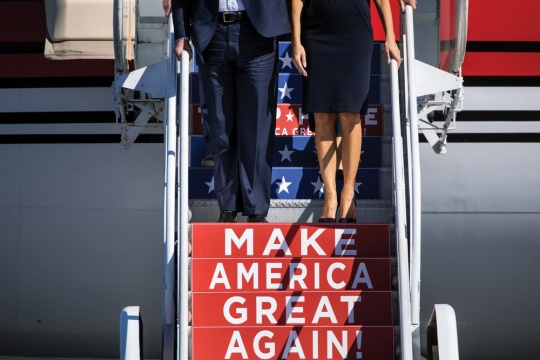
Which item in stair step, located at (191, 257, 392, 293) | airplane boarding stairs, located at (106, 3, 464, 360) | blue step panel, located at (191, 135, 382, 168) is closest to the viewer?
→ airplane boarding stairs, located at (106, 3, 464, 360)

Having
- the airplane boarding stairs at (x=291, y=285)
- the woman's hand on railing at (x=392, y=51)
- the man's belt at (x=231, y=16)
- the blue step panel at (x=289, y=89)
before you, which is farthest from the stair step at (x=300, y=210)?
the man's belt at (x=231, y=16)

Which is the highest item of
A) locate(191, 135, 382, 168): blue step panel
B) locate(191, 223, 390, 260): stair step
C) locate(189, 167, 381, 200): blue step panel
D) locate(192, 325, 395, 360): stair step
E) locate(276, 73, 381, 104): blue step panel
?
locate(276, 73, 381, 104): blue step panel

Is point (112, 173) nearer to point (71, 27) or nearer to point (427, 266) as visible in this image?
point (71, 27)

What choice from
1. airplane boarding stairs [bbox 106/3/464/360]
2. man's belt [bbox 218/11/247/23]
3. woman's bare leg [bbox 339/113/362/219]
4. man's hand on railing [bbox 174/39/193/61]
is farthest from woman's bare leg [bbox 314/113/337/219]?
man's hand on railing [bbox 174/39/193/61]

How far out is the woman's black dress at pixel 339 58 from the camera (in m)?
5.54

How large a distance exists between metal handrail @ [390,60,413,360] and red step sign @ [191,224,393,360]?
0.29 meters

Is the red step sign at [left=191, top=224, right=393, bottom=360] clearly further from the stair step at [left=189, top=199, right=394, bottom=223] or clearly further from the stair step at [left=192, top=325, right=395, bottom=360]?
the stair step at [left=189, top=199, right=394, bottom=223]

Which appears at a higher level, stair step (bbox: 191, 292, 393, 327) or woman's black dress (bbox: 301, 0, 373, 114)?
woman's black dress (bbox: 301, 0, 373, 114)

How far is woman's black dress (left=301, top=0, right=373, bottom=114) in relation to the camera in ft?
18.2

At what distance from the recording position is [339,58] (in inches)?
219

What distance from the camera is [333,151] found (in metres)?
5.62

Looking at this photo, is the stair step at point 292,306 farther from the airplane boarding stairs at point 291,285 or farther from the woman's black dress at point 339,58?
the woman's black dress at point 339,58

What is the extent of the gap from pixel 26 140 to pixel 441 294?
321 cm

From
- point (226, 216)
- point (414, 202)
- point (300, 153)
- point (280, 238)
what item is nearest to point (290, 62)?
point (300, 153)
